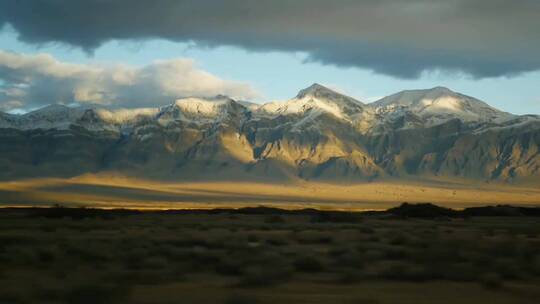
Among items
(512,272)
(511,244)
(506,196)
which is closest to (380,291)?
(512,272)

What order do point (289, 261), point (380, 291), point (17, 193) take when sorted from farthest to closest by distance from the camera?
1. point (17, 193)
2. point (289, 261)
3. point (380, 291)

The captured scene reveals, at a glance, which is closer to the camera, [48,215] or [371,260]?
[371,260]

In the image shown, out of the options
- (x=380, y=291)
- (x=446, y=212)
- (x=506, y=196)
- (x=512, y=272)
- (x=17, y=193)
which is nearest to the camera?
(x=380, y=291)

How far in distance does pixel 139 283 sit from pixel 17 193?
16408cm

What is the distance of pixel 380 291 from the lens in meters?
16.4

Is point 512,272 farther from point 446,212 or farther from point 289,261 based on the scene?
point 446,212

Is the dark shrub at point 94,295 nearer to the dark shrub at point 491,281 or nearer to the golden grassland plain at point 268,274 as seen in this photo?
the golden grassland plain at point 268,274

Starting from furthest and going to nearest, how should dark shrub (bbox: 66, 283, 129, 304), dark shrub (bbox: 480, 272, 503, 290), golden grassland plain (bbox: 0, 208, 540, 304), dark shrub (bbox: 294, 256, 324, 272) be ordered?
dark shrub (bbox: 294, 256, 324, 272) < dark shrub (bbox: 480, 272, 503, 290) < golden grassland plain (bbox: 0, 208, 540, 304) < dark shrub (bbox: 66, 283, 129, 304)

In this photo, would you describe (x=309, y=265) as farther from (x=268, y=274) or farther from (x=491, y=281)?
(x=491, y=281)

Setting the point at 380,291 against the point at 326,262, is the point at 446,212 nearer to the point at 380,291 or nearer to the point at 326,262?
the point at 326,262

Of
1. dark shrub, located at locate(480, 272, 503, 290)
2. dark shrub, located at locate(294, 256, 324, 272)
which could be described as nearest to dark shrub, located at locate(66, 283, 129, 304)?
dark shrub, located at locate(294, 256, 324, 272)

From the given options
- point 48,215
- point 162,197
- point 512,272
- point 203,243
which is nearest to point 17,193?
point 162,197

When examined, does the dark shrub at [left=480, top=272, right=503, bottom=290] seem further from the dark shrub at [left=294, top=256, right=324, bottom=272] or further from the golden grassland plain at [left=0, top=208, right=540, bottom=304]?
the dark shrub at [left=294, top=256, right=324, bottom=272]

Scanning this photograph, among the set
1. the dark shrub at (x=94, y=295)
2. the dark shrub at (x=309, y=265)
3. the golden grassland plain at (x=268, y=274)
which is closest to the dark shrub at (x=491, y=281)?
the golden grassland plain at (x=268, y=274)
